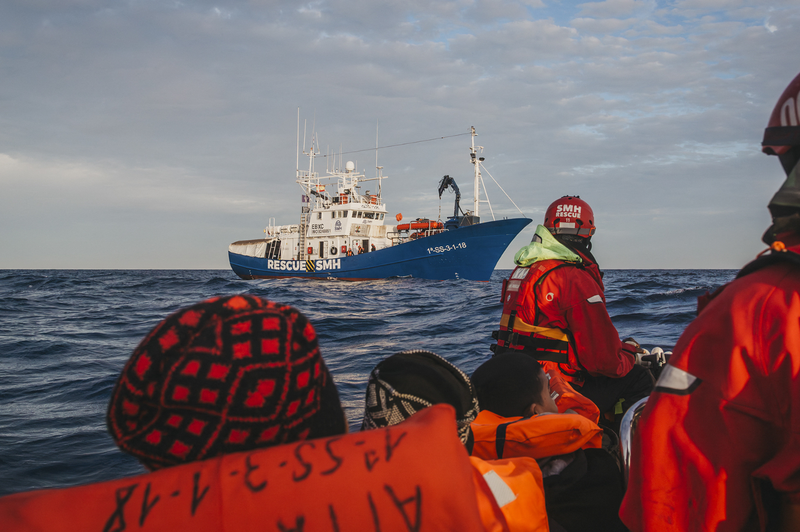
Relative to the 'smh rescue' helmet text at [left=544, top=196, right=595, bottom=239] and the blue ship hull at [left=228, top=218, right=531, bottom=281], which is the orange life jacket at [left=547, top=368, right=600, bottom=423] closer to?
the 'smh rescue' helmet text at [left=544, top=196, right=595, bottom=239]

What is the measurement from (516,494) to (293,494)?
0.72 m

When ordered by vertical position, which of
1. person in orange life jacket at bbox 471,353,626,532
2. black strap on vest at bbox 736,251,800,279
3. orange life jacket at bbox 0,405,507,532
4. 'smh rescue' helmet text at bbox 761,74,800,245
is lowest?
person in orange life jacket at bbox 471,353,626,532

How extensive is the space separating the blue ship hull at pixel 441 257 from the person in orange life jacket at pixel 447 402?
26.8 m

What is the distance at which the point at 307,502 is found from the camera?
888mm

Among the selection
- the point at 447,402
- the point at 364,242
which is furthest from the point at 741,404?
the point at 364,242

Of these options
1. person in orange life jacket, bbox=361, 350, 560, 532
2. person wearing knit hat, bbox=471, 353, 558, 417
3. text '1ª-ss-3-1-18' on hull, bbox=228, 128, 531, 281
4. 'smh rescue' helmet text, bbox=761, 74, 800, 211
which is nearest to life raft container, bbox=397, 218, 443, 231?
text '1ª-ss-3-1-18' on hull, bbox=228, 128, 531, 281

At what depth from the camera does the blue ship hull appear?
28.1 metres

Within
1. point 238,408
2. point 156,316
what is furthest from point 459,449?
point 156,316

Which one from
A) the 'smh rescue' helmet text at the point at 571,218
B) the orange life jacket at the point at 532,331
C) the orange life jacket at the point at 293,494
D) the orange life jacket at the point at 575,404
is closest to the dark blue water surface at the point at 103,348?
the orange life jacket at the point at 532,331

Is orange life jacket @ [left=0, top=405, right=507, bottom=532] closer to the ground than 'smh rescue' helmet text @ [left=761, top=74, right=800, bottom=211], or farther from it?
closer to the ground

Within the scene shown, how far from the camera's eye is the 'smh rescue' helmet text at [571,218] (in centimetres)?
359

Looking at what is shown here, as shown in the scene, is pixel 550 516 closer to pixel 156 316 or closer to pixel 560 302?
pixel 560 302

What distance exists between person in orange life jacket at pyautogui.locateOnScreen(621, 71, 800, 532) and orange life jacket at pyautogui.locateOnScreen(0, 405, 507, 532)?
52 cm

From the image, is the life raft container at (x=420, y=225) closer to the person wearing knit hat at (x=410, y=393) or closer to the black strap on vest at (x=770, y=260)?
the person wearing knit hat at (x=410, y=393)
